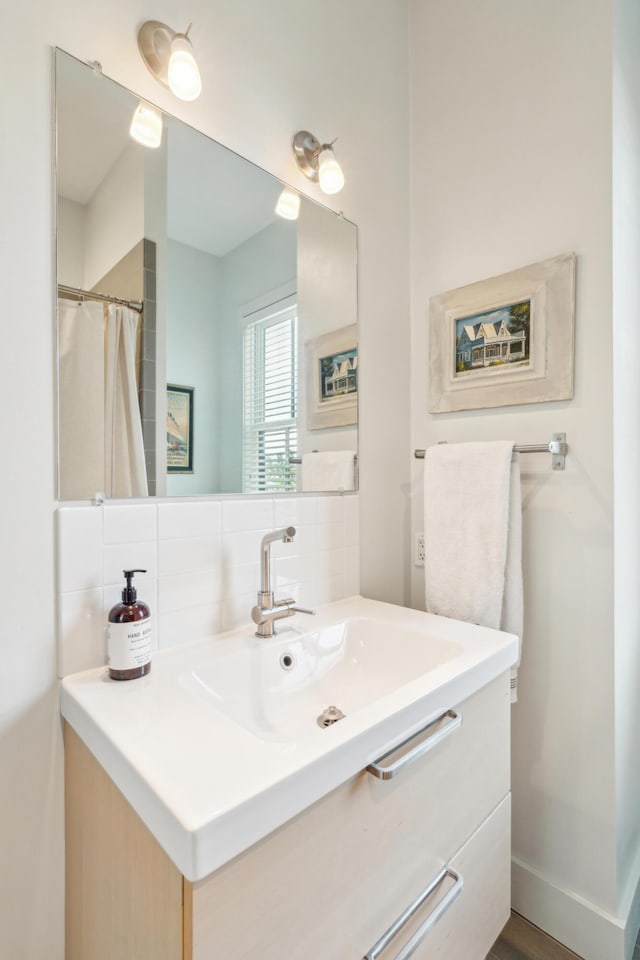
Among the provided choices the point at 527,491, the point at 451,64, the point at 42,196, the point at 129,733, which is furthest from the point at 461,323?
the point at 129,733

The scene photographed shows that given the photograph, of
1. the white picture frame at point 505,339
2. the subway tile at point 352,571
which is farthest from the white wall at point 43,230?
the subway tile at point 352,571

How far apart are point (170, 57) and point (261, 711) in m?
1.24

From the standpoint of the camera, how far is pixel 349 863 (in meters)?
0.61

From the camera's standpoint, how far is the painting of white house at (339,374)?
1.24 metres

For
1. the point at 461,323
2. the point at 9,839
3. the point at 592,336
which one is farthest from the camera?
the point at 461,323

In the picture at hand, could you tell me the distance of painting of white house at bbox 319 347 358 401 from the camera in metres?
1.24

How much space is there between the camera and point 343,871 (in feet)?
1.96

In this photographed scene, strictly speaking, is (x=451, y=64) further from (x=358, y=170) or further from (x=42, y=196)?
(x=42, y=196)

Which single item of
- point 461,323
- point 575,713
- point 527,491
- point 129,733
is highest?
point 461,323

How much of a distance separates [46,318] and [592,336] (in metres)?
1.15

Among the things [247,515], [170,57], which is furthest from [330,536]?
[170,57]

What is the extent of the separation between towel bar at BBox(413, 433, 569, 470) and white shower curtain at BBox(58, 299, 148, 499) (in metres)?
0.91

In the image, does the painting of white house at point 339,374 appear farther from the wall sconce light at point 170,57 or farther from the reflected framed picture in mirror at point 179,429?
the wall sconce light at point 170,57

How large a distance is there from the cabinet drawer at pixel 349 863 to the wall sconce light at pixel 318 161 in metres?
1.22
